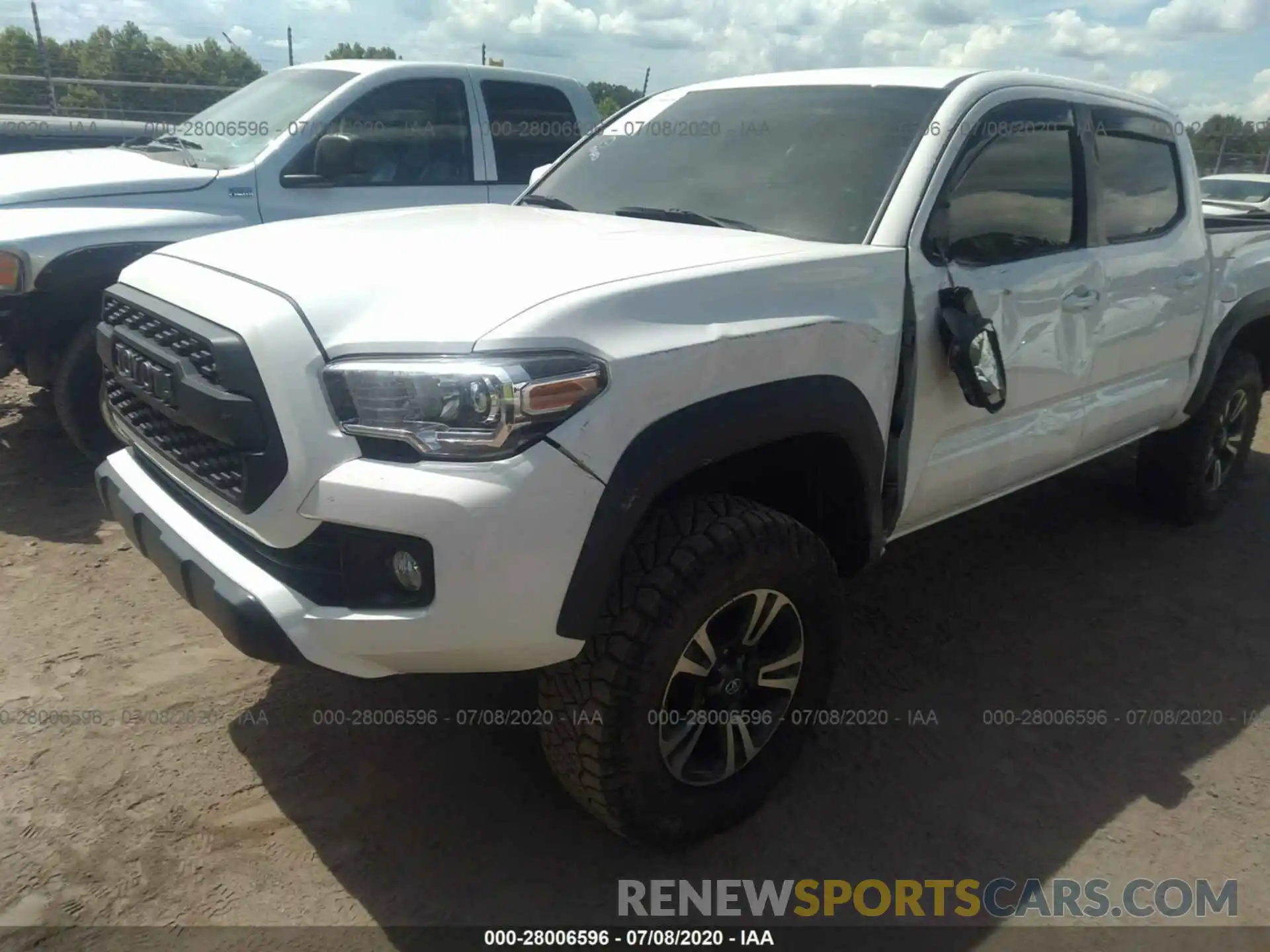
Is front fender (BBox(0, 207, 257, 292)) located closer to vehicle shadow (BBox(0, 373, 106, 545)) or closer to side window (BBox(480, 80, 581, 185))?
vehicle shadow (BBox(0, 373, 106, 545))

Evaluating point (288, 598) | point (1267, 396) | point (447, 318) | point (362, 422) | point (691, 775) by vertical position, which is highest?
point (447, 318)

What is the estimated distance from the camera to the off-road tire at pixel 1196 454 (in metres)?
4.64

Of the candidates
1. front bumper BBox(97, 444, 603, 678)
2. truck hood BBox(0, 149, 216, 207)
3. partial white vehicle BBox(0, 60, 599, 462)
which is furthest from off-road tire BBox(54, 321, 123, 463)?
front bumper BBox(97, 444, 603, 678)

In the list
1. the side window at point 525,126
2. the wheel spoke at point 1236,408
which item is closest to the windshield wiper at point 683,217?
the side window at point 525,126

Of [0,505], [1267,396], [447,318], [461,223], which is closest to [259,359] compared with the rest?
[447,318]

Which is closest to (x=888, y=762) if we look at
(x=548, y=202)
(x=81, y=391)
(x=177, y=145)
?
(x=548, y=202)

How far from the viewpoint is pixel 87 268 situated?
4281 mm

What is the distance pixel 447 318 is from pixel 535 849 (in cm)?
138

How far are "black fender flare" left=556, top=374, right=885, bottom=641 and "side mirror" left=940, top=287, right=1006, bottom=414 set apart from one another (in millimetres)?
338

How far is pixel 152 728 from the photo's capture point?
115 inches

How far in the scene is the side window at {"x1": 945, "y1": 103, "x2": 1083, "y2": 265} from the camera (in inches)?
118

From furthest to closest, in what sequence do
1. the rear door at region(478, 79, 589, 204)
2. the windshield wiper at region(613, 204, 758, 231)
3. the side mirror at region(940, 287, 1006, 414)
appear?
the rear door at region(478, 79, 589, 204) < the windshield wiper at region(613, 204, 758, 231) < the side mirror at region(940, 287, 1006, 414)

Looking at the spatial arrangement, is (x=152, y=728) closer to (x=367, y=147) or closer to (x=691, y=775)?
(x=691, y=775)

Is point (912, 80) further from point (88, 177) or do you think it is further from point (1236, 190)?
point (1236, 190)
